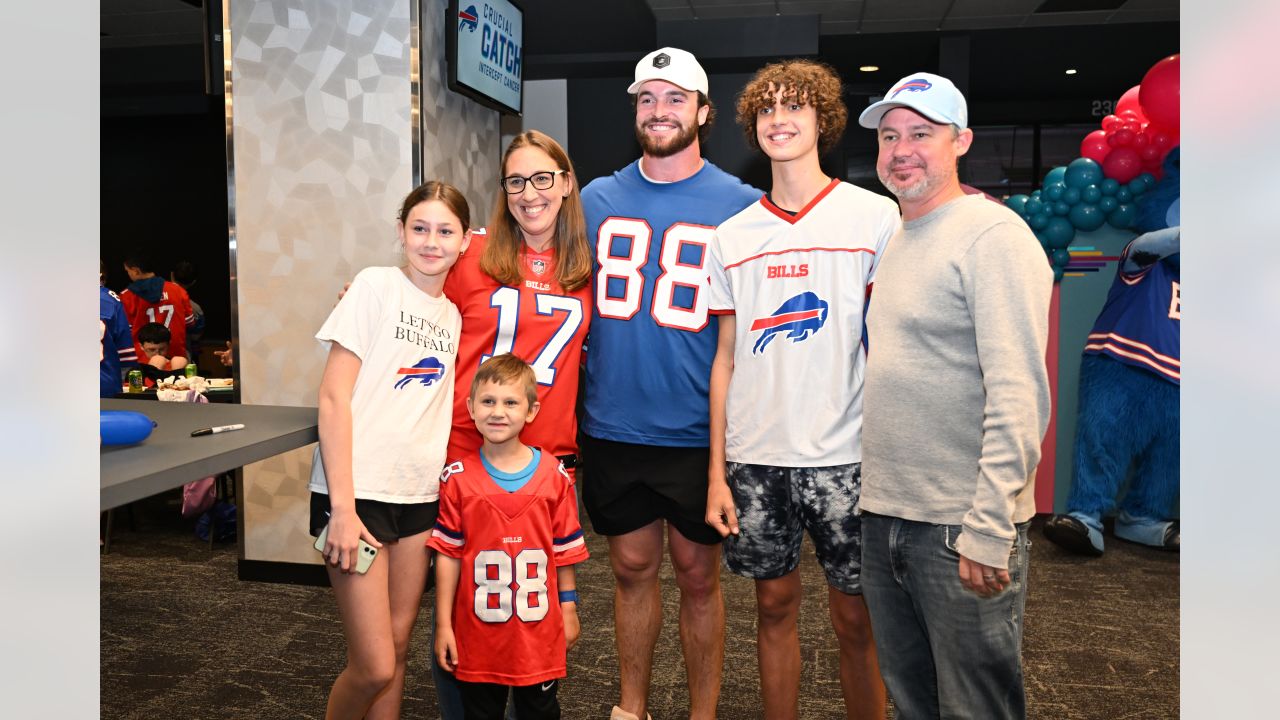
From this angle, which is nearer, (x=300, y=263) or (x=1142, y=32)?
(x=300, y=263)

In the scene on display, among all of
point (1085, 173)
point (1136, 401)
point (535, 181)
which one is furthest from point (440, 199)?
point (1085, 173)

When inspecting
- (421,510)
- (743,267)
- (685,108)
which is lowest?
(421,510)

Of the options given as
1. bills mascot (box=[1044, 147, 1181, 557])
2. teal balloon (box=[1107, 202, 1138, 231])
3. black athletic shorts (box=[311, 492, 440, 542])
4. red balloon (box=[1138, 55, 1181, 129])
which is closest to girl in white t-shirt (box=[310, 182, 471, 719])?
black athletic shorts (box=[311, 492, 440, 542])

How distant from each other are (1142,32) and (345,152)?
22.7 ft

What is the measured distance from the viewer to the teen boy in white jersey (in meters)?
2.14

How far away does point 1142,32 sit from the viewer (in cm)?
785

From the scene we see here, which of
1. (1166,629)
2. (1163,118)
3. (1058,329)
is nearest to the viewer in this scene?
(1166,629)

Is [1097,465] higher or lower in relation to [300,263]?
lower

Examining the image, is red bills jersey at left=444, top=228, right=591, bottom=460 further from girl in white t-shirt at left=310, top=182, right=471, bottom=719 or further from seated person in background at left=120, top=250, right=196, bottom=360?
seated person in background at left=120, top=250, right=196, bottom=360

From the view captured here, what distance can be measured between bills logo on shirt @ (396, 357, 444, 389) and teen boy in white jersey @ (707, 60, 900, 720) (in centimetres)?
67

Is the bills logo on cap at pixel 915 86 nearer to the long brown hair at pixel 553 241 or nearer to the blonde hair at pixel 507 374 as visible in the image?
the long brown hair at pixel 553 241

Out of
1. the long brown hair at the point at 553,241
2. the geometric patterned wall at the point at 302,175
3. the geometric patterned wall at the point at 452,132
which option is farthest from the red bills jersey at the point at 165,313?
the long brown hair at the point at 553,241

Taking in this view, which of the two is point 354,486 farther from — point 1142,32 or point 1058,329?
point 1142,32
